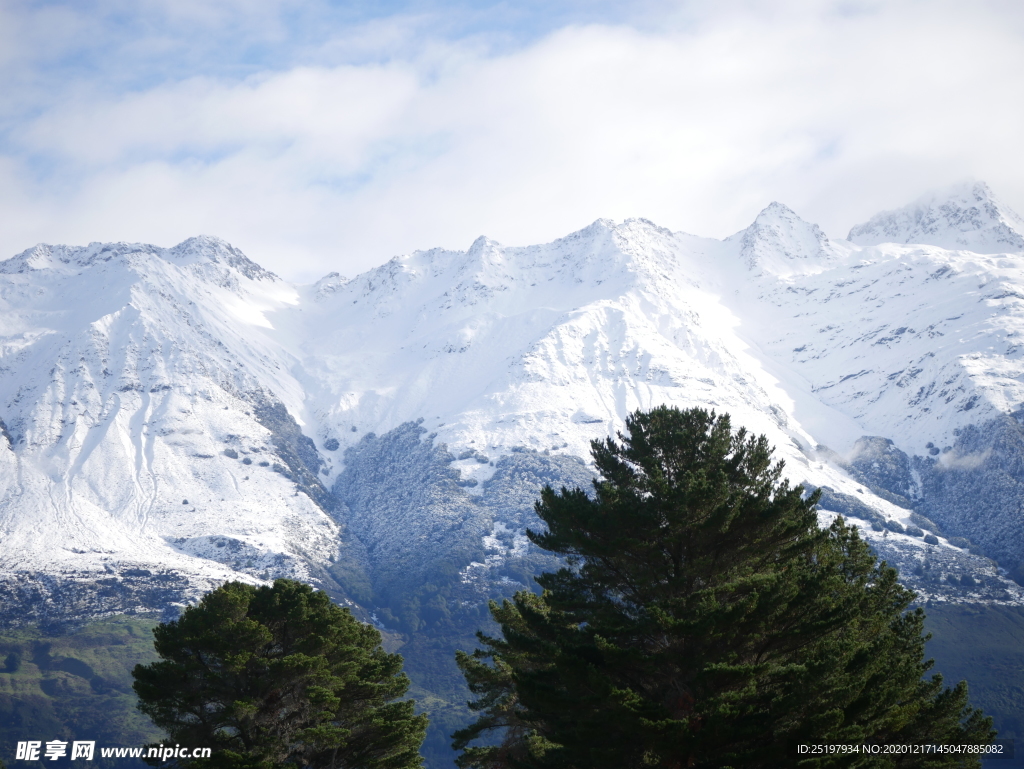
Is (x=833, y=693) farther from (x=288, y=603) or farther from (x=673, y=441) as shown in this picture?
(x=288, y=603)

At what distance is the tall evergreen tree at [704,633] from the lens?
3325 cm

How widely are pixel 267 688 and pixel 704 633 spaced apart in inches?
915

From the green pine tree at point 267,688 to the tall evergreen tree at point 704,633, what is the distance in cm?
1112

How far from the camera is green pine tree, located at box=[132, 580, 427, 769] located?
44.5m

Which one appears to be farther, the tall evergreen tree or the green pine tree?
the green pine tree

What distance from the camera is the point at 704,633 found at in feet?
112

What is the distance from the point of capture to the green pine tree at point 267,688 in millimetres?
44500

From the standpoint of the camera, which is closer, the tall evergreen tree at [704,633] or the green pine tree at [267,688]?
the tall evergreen tree at [704,633]

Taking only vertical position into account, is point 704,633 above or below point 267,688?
below

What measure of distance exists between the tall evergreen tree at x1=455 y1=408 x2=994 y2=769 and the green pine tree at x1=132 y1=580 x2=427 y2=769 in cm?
1112

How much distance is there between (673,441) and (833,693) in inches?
488

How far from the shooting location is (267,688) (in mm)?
45250

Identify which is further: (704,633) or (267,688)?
(267,688)

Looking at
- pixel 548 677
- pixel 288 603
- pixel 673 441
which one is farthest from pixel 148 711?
pixel 673 441
